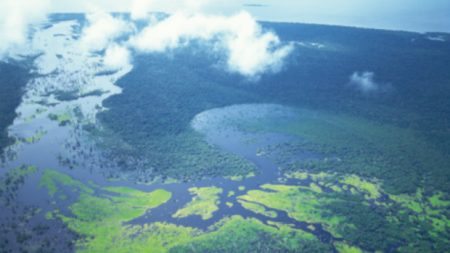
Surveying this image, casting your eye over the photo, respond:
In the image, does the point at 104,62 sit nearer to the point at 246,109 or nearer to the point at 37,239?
the point at 246,109

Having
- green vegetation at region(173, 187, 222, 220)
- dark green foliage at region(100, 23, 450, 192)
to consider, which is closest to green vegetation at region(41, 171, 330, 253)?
green vegetation at region(173, 187, 222, 220)

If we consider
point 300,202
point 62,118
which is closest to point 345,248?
point 300,202

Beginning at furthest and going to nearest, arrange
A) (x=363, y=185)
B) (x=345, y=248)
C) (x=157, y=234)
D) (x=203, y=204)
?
1. (x=363, y=185)
2. (x=203, y=204)
3. (x=157, y=234)
4. (x=345, y=248)

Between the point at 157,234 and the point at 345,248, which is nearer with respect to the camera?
the point at 345,248

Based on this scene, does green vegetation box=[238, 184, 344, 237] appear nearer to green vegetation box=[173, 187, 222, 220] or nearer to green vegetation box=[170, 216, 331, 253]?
green vegetation box=[170, 216, 331, 253]

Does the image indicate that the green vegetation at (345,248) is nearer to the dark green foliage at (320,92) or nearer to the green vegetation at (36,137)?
the dark green foliage at (320,92)

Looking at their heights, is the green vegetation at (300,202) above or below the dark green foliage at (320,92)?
below

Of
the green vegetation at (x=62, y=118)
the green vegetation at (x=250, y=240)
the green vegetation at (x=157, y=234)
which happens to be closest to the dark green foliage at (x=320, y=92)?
the green vegetation at (x=62, y=118)

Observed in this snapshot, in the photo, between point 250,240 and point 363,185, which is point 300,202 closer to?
point 363,185
